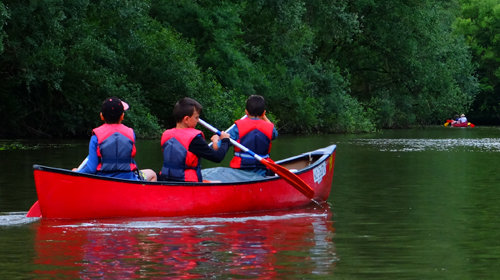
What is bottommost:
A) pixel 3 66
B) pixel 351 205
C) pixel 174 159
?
pixel 351 205

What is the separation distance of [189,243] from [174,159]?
2076 millimetres

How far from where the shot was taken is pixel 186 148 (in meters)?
9.02

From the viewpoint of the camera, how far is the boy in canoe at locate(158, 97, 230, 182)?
8945mm

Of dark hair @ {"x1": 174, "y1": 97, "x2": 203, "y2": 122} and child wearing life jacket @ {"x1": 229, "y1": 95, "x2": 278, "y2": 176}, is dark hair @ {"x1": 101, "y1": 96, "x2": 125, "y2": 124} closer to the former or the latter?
dark hair @ {"x1": 174, "y1": 97, "x2": 203, "y2": 122}

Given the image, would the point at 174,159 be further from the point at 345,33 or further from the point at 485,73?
the point at 485,73

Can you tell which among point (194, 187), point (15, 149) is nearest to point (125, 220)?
point (194, 187)

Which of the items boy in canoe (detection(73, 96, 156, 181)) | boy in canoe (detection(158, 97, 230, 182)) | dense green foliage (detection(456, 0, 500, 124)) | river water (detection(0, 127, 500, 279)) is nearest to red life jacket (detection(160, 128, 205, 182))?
boy in canoe (detection(158, 97, 230, 182))

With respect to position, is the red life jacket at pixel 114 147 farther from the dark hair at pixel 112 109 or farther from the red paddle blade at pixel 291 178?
the red paddle blade at pixel 291 178

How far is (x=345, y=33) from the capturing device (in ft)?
128

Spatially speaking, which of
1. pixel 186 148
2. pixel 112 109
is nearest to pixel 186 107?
pixel 186 148

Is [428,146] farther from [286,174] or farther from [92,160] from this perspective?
[92,160]

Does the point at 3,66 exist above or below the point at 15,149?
above

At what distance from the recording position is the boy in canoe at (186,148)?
8.95 meters

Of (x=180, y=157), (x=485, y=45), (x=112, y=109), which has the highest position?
(x=485, y=45)
